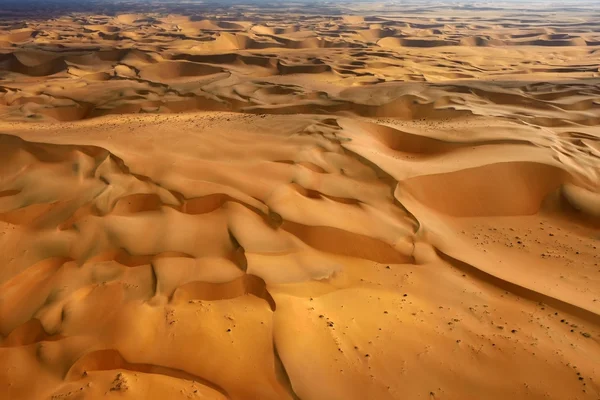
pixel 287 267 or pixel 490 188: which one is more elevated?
pixel 490 188

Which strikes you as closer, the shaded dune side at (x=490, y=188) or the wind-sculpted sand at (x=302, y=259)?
the wind-sculpted sand at (x=302, y=259)

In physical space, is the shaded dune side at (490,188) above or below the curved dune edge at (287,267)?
above

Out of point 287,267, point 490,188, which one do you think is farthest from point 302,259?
point 490,188

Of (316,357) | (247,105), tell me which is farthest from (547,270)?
(247,105)

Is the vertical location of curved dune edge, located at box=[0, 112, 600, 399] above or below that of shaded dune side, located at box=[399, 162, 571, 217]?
below

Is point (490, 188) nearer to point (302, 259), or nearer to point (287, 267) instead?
point (302, 259)

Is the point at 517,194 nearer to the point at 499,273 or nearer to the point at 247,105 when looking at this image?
the point at 499,273

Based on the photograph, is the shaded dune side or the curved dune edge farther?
the shaded dune side

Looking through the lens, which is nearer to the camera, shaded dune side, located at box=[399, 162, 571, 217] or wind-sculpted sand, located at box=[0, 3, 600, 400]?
wind-sculpted sand, located at box=[0, 3, 600, 400]
